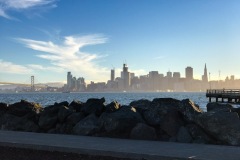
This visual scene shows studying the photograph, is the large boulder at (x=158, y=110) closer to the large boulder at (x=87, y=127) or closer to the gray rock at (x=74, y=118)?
the large boulder at (x=87, y=127)

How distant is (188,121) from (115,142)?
3.68 meters

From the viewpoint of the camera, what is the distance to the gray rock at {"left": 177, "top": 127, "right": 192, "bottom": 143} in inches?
512

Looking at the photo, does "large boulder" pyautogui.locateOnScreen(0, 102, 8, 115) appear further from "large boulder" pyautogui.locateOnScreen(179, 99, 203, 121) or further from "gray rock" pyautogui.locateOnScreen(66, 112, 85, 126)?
"large boulder" pyautogui.locateOnScreen(179, 99, 203, 121)

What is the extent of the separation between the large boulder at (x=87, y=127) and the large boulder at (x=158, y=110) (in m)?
2.00

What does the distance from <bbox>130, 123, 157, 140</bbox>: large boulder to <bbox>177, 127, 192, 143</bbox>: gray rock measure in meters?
0.85

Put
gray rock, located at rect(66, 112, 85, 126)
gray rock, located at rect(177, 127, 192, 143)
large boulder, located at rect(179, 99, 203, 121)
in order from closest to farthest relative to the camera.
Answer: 1. gray rock, located at rect(177, 127, 192, 143)
2. large boulder, located at rect(179, 99, 203, 121)
3. gray rock, located at rect(66, 112, 85, 126)

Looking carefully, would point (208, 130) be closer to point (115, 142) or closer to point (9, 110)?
point (115, 142)

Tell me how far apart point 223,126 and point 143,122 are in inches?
125

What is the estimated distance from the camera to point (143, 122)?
46.6 ft

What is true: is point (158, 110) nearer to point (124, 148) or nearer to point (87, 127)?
point (87, 127)

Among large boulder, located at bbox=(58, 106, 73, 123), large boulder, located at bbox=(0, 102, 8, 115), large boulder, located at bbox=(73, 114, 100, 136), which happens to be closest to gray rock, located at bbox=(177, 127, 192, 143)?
large boulder, located at bbox=(73, 114, 100, 136)

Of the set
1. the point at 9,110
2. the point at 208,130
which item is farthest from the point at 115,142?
the point at 9,110

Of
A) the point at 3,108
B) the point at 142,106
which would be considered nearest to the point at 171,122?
the point at 142,106

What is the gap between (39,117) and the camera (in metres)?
17.3
